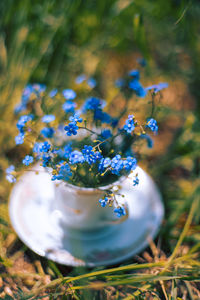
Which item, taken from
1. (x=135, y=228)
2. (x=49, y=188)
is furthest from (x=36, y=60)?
(x=135, y=228)

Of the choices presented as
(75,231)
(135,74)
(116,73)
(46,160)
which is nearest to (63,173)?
(46,160)

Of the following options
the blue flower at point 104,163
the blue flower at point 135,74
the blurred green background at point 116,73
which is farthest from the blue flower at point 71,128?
the blurred green background at point 116,73

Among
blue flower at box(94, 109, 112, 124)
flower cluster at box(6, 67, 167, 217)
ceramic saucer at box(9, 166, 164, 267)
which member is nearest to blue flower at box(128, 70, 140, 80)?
flower cluster at box(6, 67, 167, 217)

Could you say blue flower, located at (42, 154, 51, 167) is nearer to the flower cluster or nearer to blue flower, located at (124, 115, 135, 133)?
the flower cluster

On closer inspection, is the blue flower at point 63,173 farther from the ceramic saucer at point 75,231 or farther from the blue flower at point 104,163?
the ceramic saucer at point 75,231

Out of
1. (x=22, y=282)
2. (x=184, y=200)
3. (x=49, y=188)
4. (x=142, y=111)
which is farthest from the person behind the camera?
(x=142, y=111)

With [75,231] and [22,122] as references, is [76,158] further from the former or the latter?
[75,231]

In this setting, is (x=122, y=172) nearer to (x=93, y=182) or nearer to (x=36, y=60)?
(x=93, y=182)
